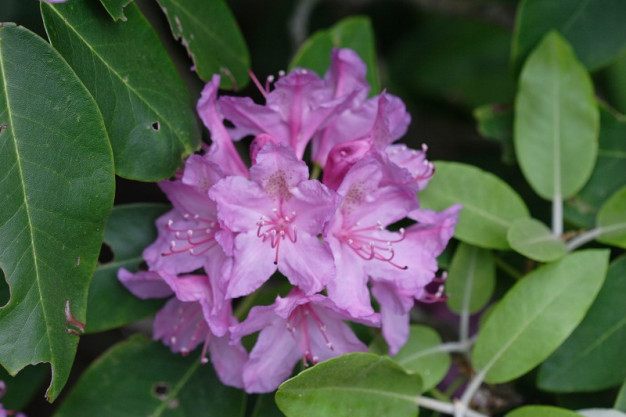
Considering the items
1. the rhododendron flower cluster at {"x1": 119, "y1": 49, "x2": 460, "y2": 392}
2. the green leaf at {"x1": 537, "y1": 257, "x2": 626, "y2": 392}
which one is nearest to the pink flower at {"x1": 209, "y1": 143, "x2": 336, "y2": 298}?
the rhododendron flower cluster at {"x1": 119, "y1": 49, "x2": 460, "y2": 392}

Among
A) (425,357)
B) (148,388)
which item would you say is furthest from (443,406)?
(148,388)

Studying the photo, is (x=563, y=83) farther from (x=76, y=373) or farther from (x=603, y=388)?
(x=76, y=373)

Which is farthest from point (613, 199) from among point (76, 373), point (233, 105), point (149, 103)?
point (76, 373)

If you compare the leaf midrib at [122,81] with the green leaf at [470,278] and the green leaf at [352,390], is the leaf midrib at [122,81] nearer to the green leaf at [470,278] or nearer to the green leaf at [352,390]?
→ the green leaf at [352,390]

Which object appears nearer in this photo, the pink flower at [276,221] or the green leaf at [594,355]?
the pink flower at [276,221]

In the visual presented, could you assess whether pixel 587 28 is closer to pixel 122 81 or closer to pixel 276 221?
pixel 276 221

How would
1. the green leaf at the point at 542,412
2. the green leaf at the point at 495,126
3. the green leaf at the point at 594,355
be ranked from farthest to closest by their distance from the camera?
the green leaf at the point at 495,126, the green leaf at the point at 594,355, the green leaf at the point at 542,412

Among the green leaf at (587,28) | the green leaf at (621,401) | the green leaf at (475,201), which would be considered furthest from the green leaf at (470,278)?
the green leaf at (587,28)
